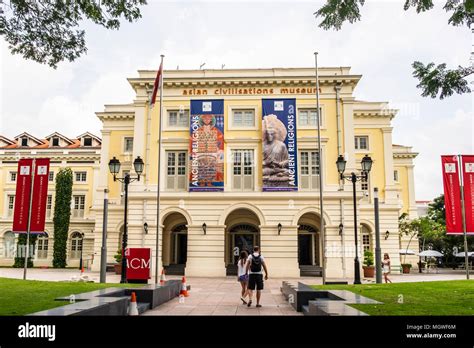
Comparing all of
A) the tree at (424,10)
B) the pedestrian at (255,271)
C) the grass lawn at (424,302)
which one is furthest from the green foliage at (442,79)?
the pedestrian at (255,271)

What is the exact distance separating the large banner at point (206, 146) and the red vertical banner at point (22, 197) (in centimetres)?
1024

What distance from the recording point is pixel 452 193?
24.7 metres

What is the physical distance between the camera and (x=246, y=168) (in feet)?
103

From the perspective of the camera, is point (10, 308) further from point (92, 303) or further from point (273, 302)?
point (273, 302)

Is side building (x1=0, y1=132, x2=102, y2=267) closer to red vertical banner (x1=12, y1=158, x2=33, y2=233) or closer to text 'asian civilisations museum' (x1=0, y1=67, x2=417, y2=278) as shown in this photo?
text 'asian civilisations museum' (x1=0, y1=67, x2=417, y2=278)

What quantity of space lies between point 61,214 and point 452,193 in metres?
36.4

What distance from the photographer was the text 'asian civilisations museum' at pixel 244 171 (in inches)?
1189

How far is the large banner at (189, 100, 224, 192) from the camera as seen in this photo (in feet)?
101

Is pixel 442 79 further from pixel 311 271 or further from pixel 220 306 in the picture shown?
pixel 311 271

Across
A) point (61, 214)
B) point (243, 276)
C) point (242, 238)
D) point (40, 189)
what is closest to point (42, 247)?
point (61, 214)

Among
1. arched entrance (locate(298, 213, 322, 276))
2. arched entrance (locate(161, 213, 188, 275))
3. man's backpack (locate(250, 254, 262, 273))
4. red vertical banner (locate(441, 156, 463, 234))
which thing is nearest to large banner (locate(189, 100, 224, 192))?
arched entrance (locate(161, 213, 188, 275))

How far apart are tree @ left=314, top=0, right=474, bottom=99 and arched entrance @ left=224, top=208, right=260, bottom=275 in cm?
2368
